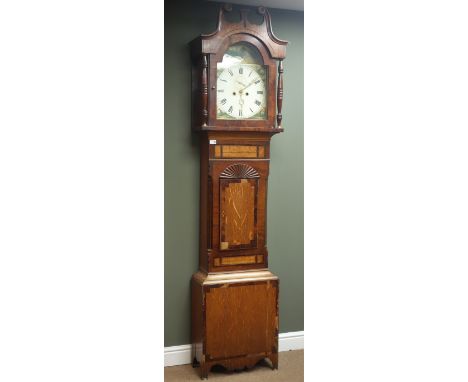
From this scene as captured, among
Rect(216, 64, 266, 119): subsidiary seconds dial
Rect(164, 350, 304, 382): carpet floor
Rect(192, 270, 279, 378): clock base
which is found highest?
Rect(216, 64, 266, 119): subsidiary seconds dial

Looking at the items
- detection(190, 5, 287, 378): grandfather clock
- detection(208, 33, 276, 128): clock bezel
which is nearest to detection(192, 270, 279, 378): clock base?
detection(190, 5, 287, 378): grandfather clock

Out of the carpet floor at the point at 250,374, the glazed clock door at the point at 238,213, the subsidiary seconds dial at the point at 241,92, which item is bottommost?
the carpet floor at the point at 250,374

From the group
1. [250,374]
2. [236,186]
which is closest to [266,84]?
[236,186]

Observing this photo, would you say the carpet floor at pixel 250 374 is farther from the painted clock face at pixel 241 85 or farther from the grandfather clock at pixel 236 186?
the painted clock face at pixel 241 85

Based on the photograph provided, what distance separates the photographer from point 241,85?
309cm

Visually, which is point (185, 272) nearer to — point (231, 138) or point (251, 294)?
point (251, 294)

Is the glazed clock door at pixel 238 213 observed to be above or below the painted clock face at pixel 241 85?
below

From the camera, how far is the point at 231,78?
3068 millimetres

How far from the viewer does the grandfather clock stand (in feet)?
9.99

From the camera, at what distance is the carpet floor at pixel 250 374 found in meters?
3.09

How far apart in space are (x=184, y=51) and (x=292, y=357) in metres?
2.07

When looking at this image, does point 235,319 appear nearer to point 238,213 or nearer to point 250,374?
point 250,374

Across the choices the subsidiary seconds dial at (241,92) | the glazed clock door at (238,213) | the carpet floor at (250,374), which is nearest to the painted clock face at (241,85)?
the subsidiary seconds dial at (241,92)

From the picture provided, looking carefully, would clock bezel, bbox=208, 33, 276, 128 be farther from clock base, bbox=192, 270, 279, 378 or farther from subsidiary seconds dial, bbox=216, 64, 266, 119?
clock base, bbox=192, 270, 279, 378
